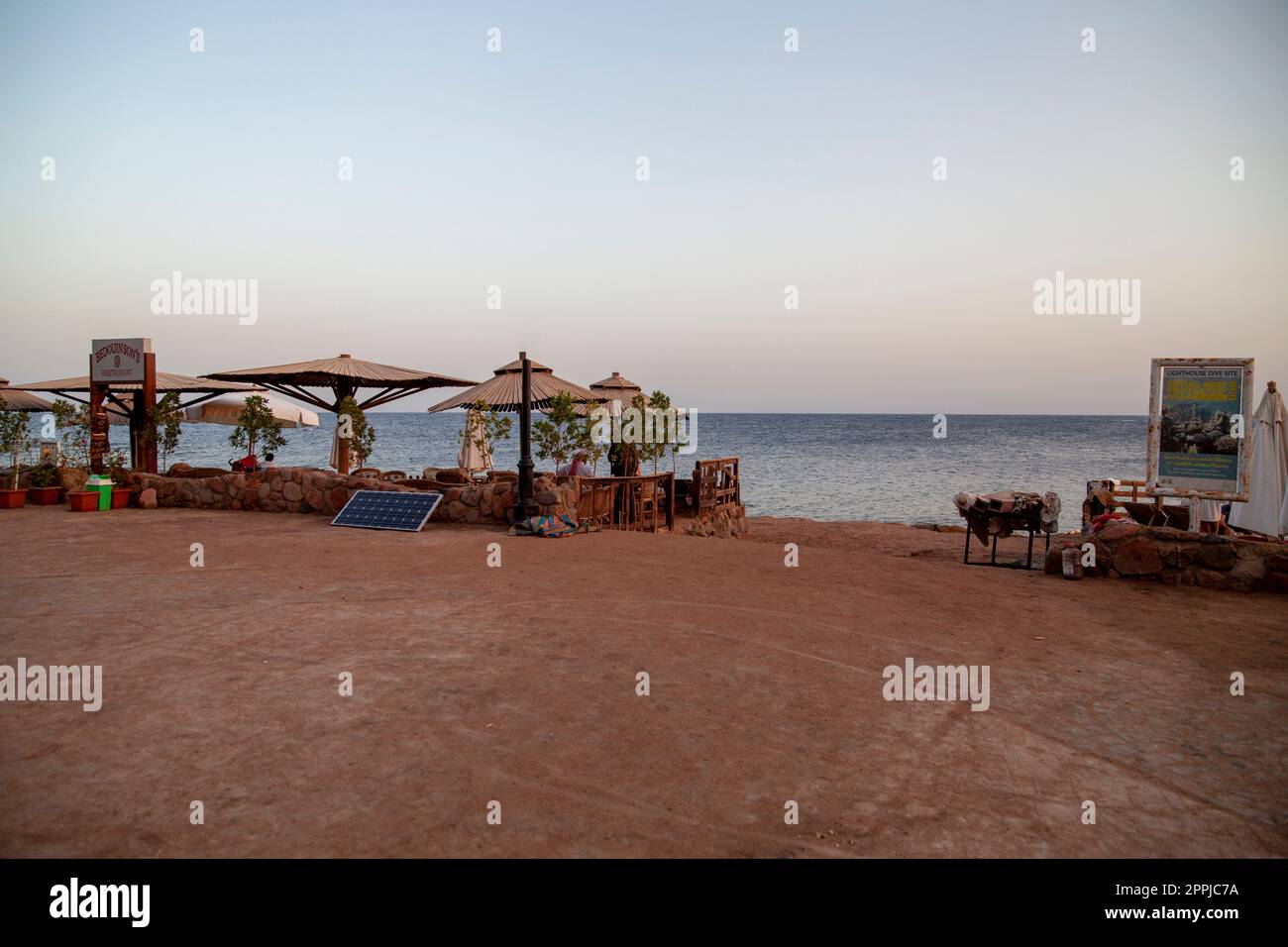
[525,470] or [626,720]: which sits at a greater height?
[525,470]

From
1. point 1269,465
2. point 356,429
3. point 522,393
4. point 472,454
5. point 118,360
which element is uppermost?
point 118,360

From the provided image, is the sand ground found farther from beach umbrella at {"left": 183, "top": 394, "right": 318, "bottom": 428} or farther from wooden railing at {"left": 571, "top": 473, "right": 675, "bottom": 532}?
beach umbrella at {"left": 183, "top": 394, "right": 318, "bottom": 428}

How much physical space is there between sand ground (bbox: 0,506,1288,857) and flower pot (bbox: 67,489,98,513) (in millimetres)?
5990

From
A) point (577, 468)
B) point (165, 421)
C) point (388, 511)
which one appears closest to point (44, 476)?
point (165, 421)

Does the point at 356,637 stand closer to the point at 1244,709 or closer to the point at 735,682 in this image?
the point at 735,682

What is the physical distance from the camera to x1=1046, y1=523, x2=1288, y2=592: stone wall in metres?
8.13

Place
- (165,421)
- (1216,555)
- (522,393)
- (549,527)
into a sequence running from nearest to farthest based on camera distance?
1. (1216,555)
2. (549,527)
3. (522,393)
4. (165,421)

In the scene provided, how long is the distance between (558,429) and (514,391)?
128 cm

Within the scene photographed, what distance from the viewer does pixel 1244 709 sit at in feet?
15.3

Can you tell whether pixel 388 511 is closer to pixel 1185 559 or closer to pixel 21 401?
pixel 1185 559

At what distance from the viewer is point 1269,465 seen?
35.0 ft

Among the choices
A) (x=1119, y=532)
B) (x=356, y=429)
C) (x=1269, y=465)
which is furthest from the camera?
(x=356, y=429)

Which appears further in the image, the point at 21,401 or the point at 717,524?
the point at 21,401

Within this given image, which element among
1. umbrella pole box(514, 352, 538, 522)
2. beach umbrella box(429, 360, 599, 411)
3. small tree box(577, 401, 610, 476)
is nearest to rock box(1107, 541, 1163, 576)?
umbrella pole box(514, 352, 538, 522)
